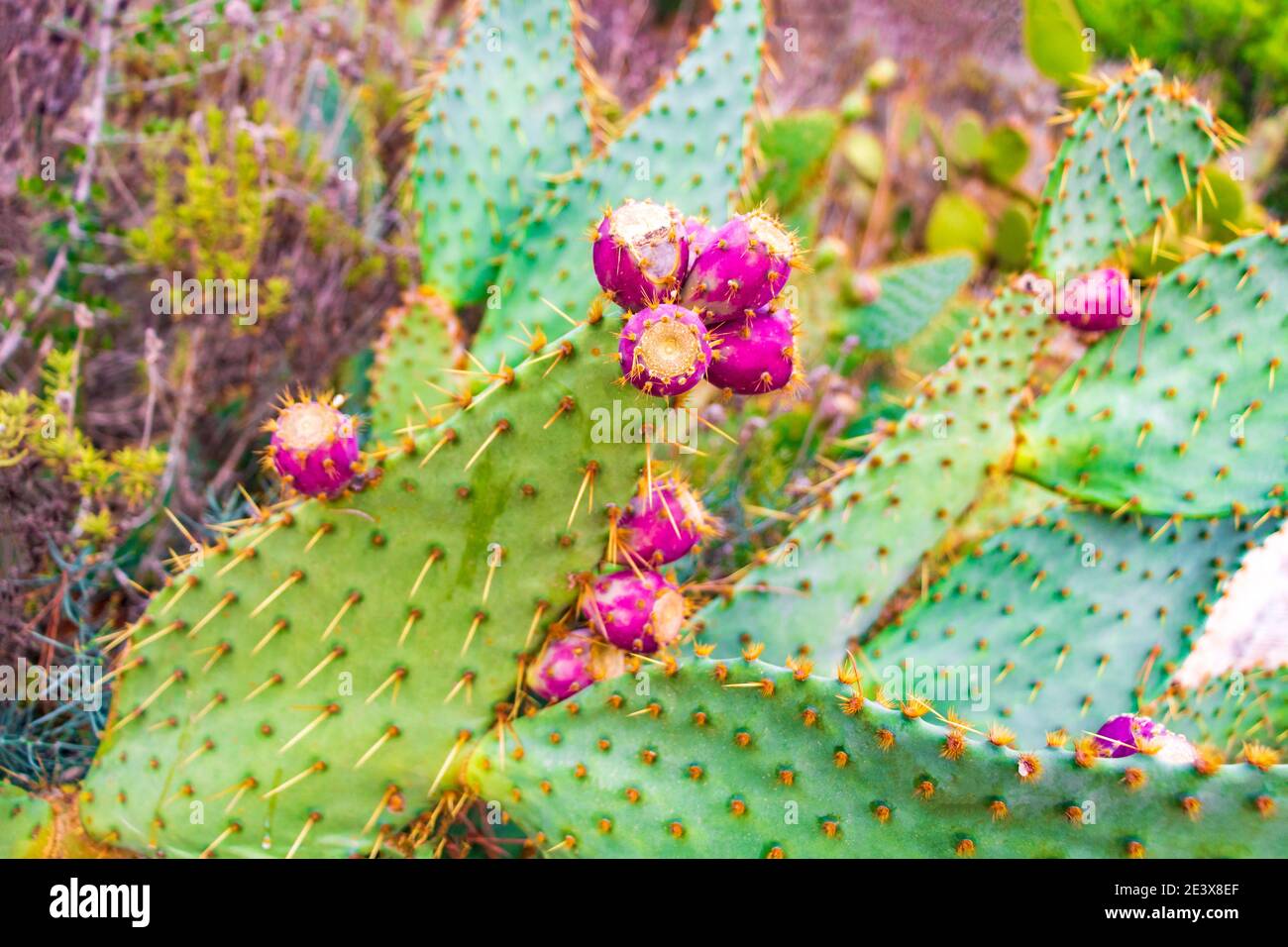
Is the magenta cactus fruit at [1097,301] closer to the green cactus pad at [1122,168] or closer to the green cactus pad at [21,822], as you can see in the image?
the green cactus pad at [1122,168]

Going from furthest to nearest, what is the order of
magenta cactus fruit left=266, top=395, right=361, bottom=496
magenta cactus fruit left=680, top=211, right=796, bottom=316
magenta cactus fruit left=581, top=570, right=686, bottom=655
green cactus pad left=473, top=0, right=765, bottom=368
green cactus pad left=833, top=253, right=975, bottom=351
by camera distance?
green cactus pad left=833, top=253, right=975, bottom=351
green cactus pad left=473, top=0, right=765, bottom=368
magenta cactus fruit left=581, top=570, right=686, bottom=655
magenta cactus fruit left=266, top=395, right=361, bottom=496
magenta cactus fruit left=680, top=211, right=796, bottom=316

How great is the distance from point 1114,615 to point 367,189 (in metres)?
2.36

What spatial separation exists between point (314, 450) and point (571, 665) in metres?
0.50

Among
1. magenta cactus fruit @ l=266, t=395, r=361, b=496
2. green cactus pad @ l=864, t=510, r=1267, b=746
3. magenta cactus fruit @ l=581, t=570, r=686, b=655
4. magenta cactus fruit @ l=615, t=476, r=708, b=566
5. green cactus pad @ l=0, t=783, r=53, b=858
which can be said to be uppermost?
magenta cactus fruit @ l=266, t=395, r=361, b=496

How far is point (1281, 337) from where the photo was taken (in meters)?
1.80

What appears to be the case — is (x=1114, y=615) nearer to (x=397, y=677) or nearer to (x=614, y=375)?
(x=614, y=375)

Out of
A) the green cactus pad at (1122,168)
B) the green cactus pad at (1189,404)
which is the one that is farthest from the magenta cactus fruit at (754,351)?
the green cactus pad at (1122,168)

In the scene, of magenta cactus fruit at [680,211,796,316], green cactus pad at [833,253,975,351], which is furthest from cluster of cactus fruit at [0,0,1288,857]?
green cactus pad at [833,253,975,351]

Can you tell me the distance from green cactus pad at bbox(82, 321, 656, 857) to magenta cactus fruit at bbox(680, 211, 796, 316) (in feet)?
1.07

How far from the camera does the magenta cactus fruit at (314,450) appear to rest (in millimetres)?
1328

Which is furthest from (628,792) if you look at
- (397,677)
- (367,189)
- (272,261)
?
(367,189)

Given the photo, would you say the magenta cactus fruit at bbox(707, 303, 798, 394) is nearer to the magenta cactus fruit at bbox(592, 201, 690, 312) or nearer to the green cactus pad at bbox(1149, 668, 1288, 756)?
the magenta cactus fruit at bbox(592, 201, 690, 312)

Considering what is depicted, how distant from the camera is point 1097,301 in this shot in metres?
1.91

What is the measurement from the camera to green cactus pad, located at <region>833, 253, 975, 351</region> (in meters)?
3.01
